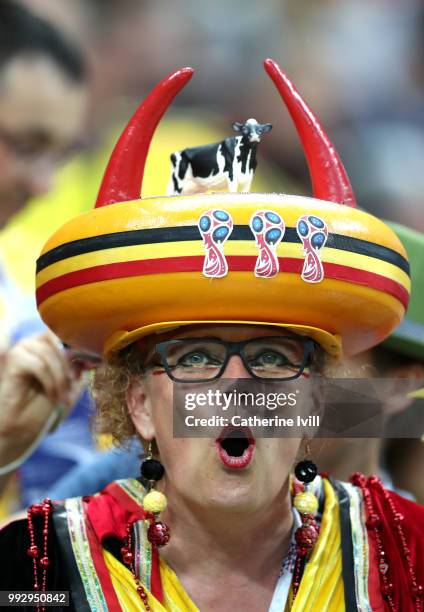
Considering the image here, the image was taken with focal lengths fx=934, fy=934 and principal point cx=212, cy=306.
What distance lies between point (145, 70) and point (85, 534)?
9.17 feet

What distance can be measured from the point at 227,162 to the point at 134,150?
186 mm

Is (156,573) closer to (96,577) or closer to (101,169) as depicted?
(96,577)

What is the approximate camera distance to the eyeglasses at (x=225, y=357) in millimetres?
1703

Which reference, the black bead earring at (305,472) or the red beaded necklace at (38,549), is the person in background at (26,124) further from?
the black bead earring at (305,472)

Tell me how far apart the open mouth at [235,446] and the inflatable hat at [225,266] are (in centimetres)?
20

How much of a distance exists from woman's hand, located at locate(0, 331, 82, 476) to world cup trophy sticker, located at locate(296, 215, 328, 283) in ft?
2.78

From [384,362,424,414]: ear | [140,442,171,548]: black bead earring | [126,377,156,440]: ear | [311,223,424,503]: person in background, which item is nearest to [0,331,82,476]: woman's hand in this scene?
[126,377,156,440]: ear

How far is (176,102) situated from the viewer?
13.6 ft

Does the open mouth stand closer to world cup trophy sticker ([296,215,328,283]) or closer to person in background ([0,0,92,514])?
world cup trophy sticker ([296,215,328,283])

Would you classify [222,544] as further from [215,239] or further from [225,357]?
[215,239]

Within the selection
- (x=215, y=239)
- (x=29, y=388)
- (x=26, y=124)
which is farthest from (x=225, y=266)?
(x=26, y=124)

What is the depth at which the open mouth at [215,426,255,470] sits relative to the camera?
165 centimetres

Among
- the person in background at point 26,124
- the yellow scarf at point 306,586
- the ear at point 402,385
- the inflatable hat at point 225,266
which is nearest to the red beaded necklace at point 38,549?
the yellow scarf at point 306,586

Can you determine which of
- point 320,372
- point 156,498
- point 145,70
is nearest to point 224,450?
point 156,498
